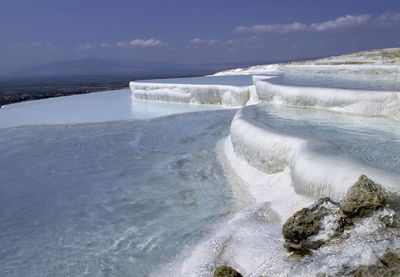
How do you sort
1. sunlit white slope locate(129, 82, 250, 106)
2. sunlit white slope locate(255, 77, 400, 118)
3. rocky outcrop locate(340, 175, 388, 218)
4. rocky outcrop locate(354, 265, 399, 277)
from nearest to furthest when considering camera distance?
rocky outcrop locate(354, 265, 399, 277) < rocky outcrop locate(340, 175, 388, 218) < sunlit white slope locate(255, 77, 400, 118) < sunlit white slope locate(129, 82, 250, 106)

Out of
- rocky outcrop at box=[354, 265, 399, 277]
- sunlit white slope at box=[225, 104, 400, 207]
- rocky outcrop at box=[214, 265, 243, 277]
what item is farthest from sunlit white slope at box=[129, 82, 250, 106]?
rocky outcrop at box=[354, 265, 399, 277]

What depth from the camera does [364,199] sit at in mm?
2494

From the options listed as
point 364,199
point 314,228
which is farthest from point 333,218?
point 364,199

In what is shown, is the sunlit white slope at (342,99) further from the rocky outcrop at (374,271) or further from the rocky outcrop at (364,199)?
the rocky outcrop at (374,271)

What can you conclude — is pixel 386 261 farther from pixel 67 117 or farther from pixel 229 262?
pixel 67 117

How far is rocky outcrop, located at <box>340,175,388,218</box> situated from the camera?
2.48 m

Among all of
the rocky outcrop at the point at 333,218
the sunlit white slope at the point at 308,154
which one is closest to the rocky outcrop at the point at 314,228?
the rocky outcrop at the point at 333,218

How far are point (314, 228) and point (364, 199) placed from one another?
44 centimetres

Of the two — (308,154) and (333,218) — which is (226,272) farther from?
(308,154)

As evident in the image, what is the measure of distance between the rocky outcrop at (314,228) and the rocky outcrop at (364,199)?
0.28ft

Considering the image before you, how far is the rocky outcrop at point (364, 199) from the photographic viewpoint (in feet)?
8.14

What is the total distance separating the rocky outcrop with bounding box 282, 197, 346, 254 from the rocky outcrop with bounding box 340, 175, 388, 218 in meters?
0.09

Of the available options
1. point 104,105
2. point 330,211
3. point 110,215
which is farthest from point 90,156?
point 104,105

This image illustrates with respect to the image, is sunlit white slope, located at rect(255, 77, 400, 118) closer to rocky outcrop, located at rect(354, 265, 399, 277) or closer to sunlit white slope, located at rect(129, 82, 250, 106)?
sunlit white slope, located at rect(129, 82, 250, 106)
